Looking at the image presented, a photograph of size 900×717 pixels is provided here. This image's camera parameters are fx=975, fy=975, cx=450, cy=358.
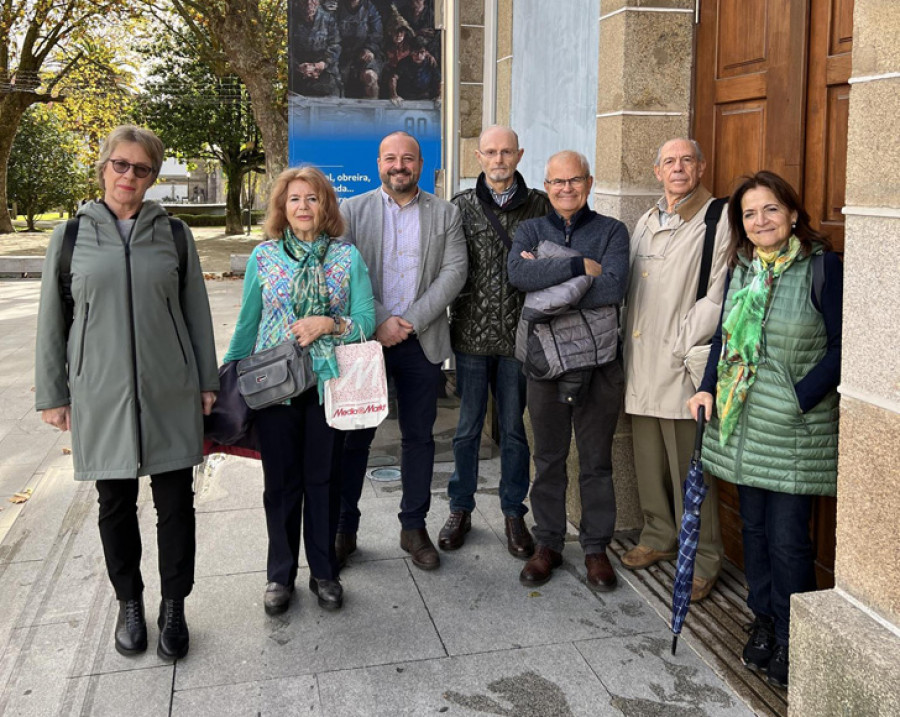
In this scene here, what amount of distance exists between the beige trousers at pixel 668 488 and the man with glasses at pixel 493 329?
62cm

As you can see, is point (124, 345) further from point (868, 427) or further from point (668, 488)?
point (668, 488)

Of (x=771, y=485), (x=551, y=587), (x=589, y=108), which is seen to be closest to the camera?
(x=771, y=485)

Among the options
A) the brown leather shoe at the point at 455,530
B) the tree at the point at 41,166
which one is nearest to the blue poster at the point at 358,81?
the brown leather shoe at the point at 455,530

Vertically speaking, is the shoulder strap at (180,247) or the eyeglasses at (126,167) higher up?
the eyeglasses at (126,167)

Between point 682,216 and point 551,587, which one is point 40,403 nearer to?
point 551,587

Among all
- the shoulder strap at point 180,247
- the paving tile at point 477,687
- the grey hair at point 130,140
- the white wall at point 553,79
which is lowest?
the paving tile at point 477,687

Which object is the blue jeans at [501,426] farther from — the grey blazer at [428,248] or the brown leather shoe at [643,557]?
the brown leather shoe at [643,557]

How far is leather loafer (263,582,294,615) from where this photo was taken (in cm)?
430

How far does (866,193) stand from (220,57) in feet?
80.2

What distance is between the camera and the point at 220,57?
2514 cm

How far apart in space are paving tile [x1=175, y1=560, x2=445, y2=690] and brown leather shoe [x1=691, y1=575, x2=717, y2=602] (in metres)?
1.24

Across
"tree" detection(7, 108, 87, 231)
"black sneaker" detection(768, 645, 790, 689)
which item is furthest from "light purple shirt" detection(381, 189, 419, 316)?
"tree" detection(7, 108, 87, 231)

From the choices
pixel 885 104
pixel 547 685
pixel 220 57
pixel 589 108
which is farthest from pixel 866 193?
pixel 220 57

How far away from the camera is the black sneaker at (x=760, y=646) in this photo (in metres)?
3.78
